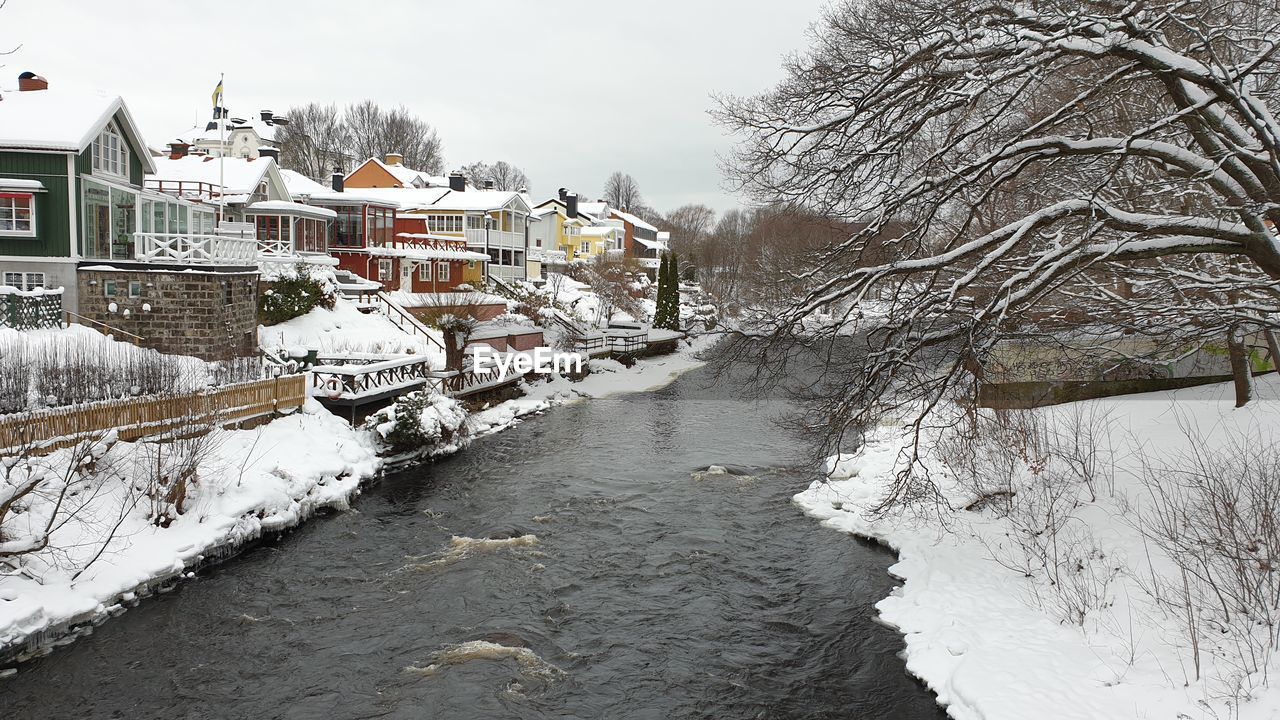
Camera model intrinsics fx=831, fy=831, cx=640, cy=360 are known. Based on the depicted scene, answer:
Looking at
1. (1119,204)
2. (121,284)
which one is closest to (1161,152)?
(1119,204)

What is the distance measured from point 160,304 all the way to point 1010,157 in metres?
22.8

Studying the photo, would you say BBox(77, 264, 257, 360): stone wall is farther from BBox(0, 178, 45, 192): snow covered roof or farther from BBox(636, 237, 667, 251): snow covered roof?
BBox(636, 237, 667, 251): snow covered roof

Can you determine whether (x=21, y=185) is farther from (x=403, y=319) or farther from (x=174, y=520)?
(x=174, y=520)

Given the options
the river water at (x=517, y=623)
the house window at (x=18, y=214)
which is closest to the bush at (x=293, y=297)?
the house window at (x=18, y=214)

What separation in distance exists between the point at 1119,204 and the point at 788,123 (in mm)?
5510

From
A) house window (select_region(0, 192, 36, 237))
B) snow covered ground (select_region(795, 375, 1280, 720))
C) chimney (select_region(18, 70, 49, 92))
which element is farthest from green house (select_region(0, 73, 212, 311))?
snow covered ground (select_region(795, 375, 1280, 720))

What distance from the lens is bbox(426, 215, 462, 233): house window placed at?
55.9 meters

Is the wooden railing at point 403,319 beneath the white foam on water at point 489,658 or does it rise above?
above

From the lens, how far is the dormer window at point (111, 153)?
25.6 meters

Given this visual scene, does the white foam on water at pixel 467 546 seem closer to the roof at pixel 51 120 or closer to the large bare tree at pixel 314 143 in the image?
the roof at pixel 51 120

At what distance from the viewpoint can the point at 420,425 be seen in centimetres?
2141

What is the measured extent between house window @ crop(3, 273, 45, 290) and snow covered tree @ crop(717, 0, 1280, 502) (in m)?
21.5

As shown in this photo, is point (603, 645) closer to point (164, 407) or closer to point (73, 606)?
point (73, 606)

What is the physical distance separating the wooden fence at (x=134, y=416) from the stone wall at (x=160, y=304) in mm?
6199
